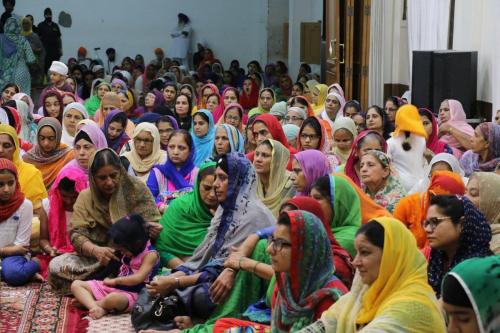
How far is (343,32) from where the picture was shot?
41.9ft

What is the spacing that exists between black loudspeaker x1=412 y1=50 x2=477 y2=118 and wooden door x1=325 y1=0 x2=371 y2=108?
113 inches

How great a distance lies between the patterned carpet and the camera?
4.90m

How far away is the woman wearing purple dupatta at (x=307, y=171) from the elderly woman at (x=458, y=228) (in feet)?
4.86

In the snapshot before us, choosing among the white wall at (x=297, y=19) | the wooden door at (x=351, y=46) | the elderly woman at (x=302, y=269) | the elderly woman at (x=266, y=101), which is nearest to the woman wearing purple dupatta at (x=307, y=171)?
the elderly woman at (x=302, y=269)

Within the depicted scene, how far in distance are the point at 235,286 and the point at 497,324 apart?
2.23 meters

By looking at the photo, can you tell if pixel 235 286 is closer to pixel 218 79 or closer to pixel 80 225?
pixel 80 225

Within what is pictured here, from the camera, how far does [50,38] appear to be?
54.2ft

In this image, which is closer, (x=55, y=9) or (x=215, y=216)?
(x=215, y=216)

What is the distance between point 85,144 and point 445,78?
3897 mm

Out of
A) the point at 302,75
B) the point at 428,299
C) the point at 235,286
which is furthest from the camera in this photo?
the point at 302,75

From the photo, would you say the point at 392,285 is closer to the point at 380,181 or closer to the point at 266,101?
the point at 380,181

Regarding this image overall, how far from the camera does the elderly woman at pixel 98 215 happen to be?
5.34 m

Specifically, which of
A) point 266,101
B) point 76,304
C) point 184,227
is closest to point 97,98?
point 266,101

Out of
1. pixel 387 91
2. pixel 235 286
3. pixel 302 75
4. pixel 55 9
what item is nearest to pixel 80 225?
pixel 235 286
